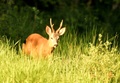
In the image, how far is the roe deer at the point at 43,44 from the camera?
6.89 m

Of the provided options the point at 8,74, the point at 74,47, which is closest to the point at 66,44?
the point at 74,47

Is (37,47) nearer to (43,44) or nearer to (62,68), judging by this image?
(43,44)

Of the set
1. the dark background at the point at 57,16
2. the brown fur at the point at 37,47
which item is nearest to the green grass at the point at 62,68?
the brown fur at the point at 37,47

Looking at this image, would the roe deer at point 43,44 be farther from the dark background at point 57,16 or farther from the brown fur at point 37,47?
the dark background at point 57,16

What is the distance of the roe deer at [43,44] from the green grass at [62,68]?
0.62 feet

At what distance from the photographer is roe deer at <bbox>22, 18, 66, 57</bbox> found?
6891 millimetres

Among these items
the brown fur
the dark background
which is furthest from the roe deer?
the dark background

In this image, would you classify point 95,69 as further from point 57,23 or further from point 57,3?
point 57,3

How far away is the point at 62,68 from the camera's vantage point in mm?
6094

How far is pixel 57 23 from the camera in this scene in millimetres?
11219

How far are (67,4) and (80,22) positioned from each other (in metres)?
1.99

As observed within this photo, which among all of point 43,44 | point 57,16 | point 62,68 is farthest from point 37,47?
point 57,16

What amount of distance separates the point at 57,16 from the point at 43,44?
503 cm

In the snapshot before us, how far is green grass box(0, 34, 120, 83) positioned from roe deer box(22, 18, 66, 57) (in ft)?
0.62
